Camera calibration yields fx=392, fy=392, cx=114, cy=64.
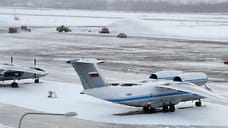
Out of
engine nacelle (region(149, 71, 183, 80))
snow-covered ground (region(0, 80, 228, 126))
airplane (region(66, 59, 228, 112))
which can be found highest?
engine nacelle (region(149, 71, 183, 80))

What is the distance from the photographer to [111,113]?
27.4m

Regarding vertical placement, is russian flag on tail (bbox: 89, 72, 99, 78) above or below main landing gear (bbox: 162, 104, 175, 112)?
above

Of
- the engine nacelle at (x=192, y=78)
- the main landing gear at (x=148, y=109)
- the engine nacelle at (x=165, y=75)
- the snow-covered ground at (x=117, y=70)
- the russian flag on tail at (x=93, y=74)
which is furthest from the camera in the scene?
the engine nacelle at (x=165, y=75)

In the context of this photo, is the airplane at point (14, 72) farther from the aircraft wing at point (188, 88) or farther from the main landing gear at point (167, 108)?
the aircraft wing at point (188, 88)

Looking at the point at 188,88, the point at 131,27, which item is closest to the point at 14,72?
the point at 188,88

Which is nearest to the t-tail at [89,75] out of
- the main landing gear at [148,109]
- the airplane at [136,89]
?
the airplane at [136,89]

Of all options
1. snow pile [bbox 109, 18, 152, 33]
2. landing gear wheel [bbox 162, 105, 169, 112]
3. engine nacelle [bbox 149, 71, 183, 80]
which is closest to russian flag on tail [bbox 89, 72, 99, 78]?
engine nacelle [bbox 149, 71, 183, 80]

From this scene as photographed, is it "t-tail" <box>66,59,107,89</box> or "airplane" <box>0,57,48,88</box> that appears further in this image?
"airplane" <box>0,57,48,88</box>

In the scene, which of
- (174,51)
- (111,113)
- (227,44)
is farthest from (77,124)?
(227,44)

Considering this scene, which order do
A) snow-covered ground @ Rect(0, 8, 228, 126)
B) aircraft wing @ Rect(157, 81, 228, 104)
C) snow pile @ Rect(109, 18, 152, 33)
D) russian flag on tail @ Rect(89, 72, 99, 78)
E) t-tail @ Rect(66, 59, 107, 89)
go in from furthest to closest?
snow pile @ Rect(109, 18, 152, 33)
snow-covered ground @ Rect(0, 8, 228, 126)
russian flag on tail @ Rect(89, 72, 99, 78)
t-tail @ Rect(66, 59, 107, 89)
aircraft wing @ Rect(157, 81, 228, 104)

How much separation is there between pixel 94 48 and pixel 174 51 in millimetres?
14237

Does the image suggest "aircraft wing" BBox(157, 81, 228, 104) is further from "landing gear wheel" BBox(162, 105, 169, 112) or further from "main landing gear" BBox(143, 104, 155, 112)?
"main landing gear" BBox(143, 104, 155, 112)

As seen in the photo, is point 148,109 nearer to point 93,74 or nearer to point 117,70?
point 93,74

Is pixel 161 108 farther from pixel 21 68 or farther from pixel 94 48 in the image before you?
pixel 94 48
